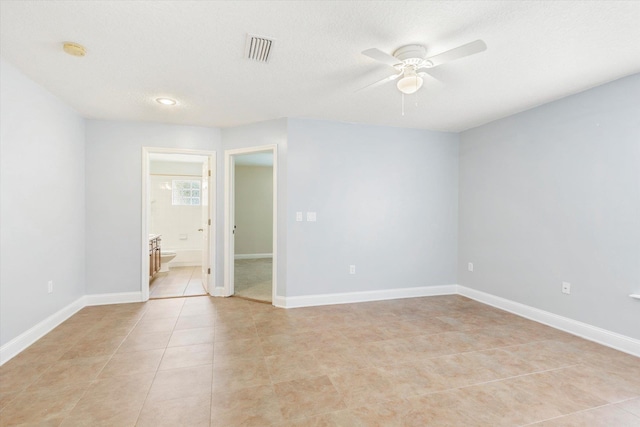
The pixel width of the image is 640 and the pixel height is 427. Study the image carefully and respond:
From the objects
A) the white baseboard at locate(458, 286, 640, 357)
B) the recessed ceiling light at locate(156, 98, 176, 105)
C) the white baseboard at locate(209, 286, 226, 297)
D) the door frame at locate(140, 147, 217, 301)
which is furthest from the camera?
the white baseboard at locate(209, 286, 226, 297)

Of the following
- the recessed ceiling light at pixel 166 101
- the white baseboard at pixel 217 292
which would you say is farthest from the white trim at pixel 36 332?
the recessed ceiling light at pixel 166 101

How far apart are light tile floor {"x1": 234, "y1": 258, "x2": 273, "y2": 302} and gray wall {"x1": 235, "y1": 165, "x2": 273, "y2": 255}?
22.3 inches

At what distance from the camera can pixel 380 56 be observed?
1.96 m

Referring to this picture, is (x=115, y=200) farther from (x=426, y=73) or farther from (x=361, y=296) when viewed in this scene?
(x=426, y=73)

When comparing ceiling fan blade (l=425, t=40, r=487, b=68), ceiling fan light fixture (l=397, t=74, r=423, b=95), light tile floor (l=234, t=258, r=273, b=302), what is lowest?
light tile floor (l=234, t=258, r=273, b=302)

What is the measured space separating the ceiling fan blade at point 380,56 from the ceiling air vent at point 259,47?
0.70 meters

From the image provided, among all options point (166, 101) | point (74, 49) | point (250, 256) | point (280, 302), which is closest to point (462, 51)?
point (74, 49)

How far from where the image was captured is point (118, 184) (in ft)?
13.0

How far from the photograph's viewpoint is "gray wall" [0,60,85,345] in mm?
2432

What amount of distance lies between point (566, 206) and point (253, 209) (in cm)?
671

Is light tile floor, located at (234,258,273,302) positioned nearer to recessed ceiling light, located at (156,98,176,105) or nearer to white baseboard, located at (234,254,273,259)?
white baseboard, located at (234,254,273,259)

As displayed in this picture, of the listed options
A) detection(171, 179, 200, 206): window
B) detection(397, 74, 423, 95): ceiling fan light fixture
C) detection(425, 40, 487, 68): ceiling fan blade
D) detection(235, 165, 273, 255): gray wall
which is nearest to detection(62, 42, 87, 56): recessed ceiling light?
detection(397, 74, 423, 95): ceiling fan light fixture

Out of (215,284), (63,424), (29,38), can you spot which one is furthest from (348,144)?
(63,424)

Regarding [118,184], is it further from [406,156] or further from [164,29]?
[406,156]
